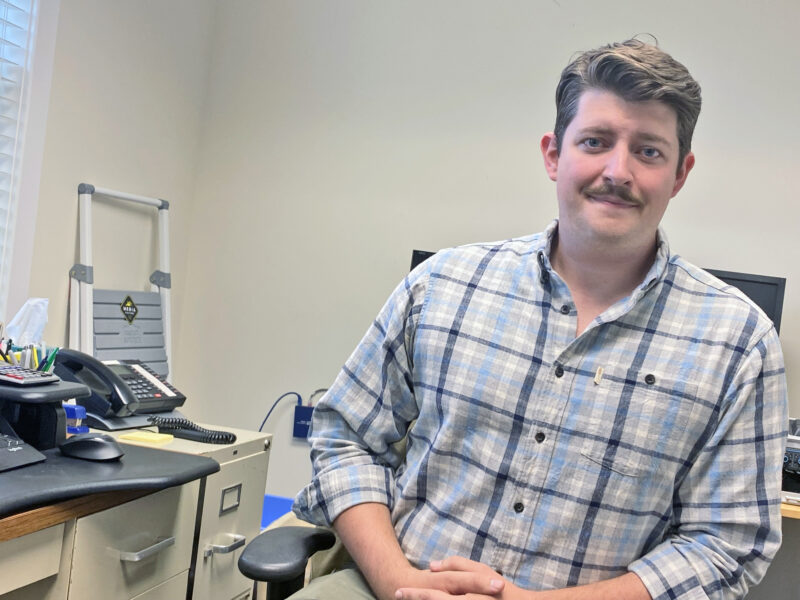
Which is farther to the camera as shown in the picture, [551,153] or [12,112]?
[12,112]

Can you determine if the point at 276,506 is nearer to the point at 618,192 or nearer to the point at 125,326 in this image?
the point at 125,326

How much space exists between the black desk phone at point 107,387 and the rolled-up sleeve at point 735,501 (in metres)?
1.07

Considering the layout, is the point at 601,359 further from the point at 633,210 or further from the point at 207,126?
the point at 207,126

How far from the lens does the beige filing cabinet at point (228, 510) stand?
1.46 meters

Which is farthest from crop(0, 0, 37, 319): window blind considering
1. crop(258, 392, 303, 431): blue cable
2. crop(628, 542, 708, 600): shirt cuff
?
crop(628, 542, 708, 600): shirt cuff

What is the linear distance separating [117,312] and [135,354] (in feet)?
0.47

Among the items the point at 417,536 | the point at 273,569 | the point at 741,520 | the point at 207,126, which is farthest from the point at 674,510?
the point at 207,126

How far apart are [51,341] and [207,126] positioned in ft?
3.48

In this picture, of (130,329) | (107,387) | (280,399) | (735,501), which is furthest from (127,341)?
(735,501)

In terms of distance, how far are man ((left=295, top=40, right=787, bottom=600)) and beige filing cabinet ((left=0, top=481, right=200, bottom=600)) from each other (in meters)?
0.32

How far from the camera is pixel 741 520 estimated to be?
38.2 inches

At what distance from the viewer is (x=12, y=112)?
1936 mm

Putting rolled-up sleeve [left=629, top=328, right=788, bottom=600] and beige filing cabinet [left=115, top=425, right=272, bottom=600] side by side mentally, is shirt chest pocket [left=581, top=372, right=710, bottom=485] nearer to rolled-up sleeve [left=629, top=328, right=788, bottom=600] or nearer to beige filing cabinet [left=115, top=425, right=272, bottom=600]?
rolled-up sleeve [left=629, top=328, right=788, bottom=600]

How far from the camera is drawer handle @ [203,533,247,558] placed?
4.86 ft
